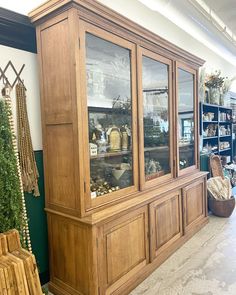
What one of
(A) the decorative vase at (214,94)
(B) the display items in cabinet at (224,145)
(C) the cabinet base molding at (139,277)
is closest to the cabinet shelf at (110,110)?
(C) the cabinet base molding at (139,277)

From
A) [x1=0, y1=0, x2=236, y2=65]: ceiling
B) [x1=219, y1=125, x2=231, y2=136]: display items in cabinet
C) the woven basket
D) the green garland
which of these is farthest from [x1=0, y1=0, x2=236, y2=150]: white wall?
the woven basket

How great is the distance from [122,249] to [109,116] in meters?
1.21

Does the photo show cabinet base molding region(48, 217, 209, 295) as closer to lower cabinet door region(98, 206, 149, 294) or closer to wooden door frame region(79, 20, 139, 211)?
lower cabinet door region(98, 206, 149, 294)

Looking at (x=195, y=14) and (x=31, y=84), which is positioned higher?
(x=195, y=14)

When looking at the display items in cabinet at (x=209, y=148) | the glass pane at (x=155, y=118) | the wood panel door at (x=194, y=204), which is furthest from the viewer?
the display items in cabinet at (x=209, y=148)

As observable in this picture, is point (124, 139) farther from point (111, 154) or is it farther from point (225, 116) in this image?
point (225, 116)

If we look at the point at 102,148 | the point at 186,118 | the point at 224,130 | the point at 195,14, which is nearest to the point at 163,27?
the point at 195,14

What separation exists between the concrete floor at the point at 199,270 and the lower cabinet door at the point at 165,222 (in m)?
0.18

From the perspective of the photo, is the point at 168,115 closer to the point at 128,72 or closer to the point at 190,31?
the point at 128,72

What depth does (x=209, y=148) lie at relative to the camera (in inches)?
197

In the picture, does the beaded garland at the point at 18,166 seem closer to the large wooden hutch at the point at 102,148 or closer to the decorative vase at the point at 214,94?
the large wooden hutch at the point at 102,148

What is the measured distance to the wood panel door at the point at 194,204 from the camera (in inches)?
132

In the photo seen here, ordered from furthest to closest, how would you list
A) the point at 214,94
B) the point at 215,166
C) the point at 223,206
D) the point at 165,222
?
the point at 214,94 < the point at 215,166 < the point at 223,206 < the point at 165,222

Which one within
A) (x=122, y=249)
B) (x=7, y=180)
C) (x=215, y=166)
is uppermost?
(x=7, y=180)
